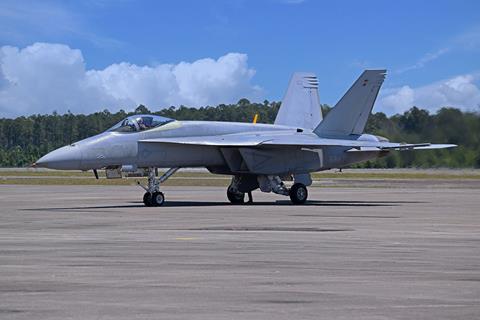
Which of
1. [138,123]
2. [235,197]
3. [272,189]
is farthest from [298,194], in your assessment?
[138,123]

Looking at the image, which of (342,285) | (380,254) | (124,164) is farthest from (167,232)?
(124,164)

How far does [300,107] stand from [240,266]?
2592cm

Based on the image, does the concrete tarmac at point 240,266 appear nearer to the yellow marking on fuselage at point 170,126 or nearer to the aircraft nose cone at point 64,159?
the aircraft nose cone at point 64,159

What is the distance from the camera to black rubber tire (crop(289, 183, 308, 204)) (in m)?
32.5

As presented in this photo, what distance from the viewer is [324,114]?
2638 inches

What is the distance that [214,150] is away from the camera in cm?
3219

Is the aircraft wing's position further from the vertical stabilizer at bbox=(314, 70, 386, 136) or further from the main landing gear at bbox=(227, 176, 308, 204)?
the main landing gear at bbox=(227, 176, 308, 204)

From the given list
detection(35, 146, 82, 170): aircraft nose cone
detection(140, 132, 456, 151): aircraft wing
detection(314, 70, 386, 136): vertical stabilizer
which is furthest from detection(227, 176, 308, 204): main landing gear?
detection(35, 146, 82, 170): aircraft nose cone

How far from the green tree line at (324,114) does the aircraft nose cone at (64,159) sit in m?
19.6

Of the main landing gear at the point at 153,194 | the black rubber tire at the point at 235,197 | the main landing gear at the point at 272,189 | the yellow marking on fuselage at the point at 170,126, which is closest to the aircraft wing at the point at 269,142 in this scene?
the yellow marking on fuselage at the point at 170,126

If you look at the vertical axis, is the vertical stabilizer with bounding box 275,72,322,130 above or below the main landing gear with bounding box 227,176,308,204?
above

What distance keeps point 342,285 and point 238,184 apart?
2260 cm

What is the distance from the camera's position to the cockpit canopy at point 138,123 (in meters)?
30.3

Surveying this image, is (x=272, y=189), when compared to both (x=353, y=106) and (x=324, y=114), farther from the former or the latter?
(x=324, y=114)
